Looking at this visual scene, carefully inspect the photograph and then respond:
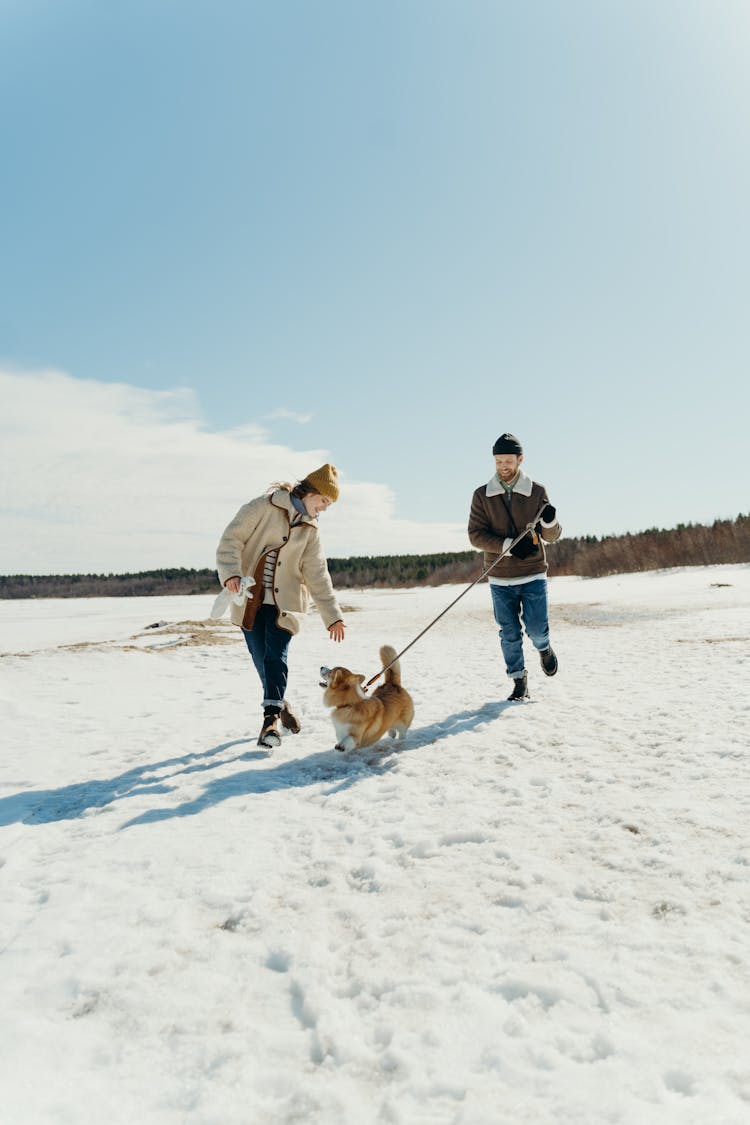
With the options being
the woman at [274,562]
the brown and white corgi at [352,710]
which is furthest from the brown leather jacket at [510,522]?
the brown and white corgi at [352,710]

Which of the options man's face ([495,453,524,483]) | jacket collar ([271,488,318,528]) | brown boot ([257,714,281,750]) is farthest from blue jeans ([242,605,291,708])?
man's face ([495,453,524,483])

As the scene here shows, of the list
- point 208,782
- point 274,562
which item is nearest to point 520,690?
point 274,562

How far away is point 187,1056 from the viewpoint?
184cm

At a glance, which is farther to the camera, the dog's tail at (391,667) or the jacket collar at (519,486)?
the jacket collar at (519,486)

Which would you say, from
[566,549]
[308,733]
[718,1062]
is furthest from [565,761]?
[566,549]

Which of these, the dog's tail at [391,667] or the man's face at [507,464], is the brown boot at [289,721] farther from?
the man's face at [507,464]

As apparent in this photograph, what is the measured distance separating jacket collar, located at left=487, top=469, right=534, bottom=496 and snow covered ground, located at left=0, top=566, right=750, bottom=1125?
2262 mm

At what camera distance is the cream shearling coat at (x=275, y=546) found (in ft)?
17.2

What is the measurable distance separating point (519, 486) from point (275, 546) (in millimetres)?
2644

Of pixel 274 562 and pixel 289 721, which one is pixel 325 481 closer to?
pixel 274 562

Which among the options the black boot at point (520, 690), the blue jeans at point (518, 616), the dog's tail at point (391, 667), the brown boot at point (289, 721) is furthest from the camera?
the black boot at point (520, 690)

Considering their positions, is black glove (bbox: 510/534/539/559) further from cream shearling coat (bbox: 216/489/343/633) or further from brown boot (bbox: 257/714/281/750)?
brown boot (bbox: 257/714/281/750)

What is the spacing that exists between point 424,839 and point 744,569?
25.1 meters

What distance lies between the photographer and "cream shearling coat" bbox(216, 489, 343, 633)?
17.2 ft
